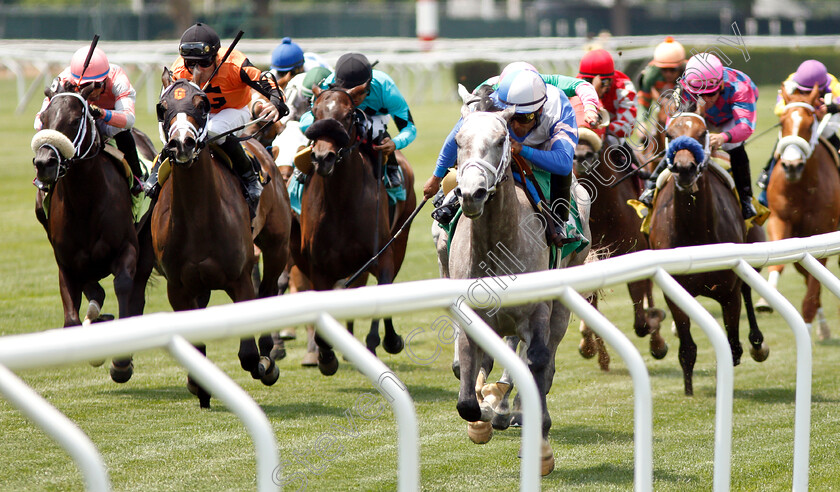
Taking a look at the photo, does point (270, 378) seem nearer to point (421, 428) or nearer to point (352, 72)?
point (421, 428)

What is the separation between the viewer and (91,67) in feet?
21.1

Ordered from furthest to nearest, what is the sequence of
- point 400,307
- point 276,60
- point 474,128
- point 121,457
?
1. point 276,60
2. point 121,457
3. point 474,128
4. point 400,307

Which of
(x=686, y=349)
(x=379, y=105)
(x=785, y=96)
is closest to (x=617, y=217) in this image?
(x=686, y=349)

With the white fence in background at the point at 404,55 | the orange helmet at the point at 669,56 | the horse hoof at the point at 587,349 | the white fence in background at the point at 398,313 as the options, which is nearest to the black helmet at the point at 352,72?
the horse hoof at the point at 587,349

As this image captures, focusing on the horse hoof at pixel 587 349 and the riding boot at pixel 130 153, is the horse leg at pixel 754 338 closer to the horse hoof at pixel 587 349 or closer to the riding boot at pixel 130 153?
the horse hoof at pixel 587 349

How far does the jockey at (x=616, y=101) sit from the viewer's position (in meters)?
7.80

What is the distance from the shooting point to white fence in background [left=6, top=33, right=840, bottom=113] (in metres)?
23.0

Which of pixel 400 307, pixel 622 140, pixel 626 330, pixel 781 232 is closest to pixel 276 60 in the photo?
pixel 622 140

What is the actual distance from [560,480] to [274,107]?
3.20 meters

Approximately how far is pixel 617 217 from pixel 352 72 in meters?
2.42

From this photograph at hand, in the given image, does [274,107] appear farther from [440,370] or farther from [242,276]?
[440,370]

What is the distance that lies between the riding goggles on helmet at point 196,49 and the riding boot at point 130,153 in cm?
80

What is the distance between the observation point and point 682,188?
6.30 m

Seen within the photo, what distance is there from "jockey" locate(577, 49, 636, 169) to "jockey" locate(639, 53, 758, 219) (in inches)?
32.3
